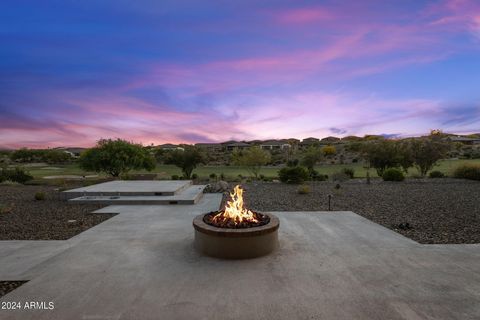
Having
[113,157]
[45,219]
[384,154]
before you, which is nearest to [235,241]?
[45,219]

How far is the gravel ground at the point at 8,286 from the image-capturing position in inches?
156

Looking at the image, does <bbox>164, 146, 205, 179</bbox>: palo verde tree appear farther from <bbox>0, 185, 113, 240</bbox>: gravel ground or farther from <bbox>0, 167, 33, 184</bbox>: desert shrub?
<bbox>0, 185, 113, 240</bbox>: gravel ground

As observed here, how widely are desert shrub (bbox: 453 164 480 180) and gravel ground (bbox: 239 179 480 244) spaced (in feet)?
14.9

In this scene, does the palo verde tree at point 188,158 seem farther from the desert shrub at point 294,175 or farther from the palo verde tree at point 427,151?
the palo verde tree at point 427,151

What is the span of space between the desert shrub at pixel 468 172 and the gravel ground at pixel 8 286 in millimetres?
25222

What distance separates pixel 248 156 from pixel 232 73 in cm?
1126

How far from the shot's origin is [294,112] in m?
22.2

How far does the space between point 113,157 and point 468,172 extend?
27734mm

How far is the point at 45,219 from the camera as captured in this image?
863 centimetres

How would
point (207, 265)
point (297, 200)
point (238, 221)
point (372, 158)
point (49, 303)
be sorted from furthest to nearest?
point (372, 158) < point (297, 200) < point (238, 221) < point (207, 265) < point (49, 303)

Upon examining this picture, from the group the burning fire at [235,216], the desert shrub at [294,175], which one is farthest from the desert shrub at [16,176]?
the burning fire at [235,216]

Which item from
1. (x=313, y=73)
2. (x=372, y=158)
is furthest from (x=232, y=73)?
(x=372, y=158)

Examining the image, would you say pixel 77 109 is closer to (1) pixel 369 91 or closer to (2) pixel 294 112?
(2) pixel 294 112

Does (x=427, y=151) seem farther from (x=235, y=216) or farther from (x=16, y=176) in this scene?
(x=16, y=176)
